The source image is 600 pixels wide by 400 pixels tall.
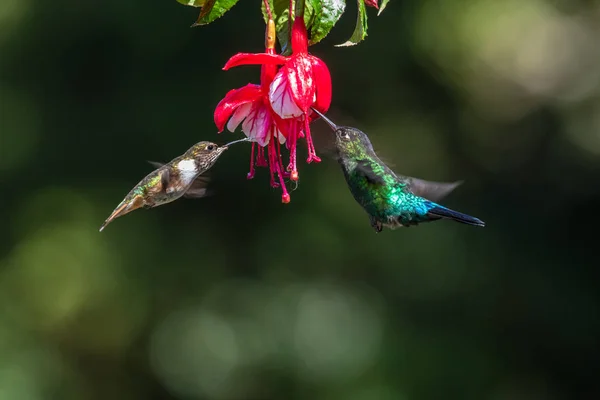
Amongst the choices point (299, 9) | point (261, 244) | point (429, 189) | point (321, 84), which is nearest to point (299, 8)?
point (299, 9)

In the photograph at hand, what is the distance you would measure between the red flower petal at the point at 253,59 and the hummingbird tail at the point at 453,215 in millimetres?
357

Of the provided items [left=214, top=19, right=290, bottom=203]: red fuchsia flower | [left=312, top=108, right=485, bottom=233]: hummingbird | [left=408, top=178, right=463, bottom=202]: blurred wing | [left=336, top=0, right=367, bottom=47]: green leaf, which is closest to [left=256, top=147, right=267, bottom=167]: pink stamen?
[left=214, top=19, right=290, bottom=203]: red fuchsia flower

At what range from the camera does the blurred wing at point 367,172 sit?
4.73 feet

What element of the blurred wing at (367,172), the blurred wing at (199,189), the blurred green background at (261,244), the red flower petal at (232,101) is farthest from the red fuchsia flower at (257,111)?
the blurred green background at (261,244)

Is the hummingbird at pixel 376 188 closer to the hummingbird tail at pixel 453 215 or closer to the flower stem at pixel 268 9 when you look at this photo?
the hummingbird tail at pixel 453 215

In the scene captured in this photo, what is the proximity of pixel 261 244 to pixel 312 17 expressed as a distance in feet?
10.1

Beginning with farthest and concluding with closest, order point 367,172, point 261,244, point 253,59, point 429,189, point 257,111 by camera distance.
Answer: point 261,244 < point 429,189 < point 367,172 < point 257,111 < point 253,59

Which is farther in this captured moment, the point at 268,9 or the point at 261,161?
the point at 261,161

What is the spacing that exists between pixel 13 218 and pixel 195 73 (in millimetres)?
1211

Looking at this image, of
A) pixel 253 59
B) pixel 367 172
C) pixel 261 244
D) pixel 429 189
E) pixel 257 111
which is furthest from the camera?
pixel 261 244

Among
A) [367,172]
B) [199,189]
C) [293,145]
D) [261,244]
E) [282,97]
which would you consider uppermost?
[282,97]

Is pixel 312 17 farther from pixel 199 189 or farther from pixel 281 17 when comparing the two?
pixel 199 189

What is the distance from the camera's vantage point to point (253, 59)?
45.1 inches

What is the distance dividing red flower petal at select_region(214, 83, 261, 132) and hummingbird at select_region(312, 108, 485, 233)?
204mm
